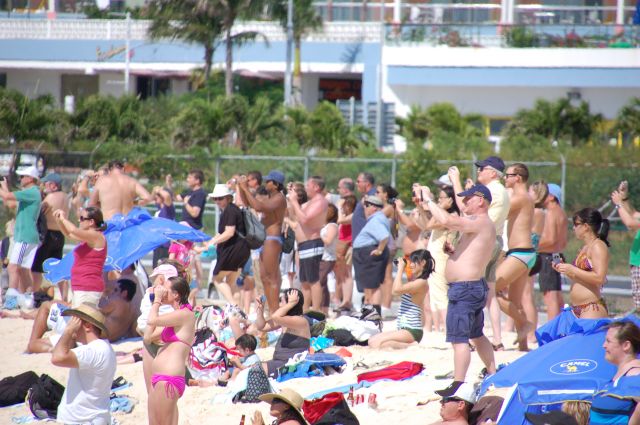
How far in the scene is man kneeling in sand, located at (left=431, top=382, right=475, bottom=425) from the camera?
6.36 meters

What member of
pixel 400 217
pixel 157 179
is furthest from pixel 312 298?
pixel 157 179

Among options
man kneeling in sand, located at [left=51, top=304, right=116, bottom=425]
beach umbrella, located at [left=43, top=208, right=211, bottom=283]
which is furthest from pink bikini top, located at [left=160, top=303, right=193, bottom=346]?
beach umbrella, located at [left=43, top=208, right=211, bottom=283]

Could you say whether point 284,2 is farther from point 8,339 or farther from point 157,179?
point 8,339

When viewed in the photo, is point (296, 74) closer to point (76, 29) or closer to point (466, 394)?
point (76, 29)

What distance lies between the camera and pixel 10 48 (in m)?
41.9

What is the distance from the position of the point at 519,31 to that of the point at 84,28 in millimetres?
19057

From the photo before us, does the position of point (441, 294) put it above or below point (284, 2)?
below

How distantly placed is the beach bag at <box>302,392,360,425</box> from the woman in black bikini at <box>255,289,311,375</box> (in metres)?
1.96

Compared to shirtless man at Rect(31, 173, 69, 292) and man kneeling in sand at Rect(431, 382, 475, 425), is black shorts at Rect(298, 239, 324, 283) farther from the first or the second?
man kneeling in sand at Rect(431, 382, 475, 425)

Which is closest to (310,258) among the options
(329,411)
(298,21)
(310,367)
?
(310,367)

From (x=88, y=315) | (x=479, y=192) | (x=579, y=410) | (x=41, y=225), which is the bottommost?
(x=41, y=225)

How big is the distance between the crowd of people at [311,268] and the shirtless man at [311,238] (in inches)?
0.6

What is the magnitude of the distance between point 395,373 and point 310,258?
315cm

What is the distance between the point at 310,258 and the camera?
1129 centimetres
